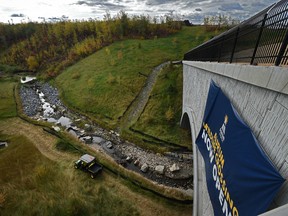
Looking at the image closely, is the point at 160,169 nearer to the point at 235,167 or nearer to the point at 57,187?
the point at 57,187

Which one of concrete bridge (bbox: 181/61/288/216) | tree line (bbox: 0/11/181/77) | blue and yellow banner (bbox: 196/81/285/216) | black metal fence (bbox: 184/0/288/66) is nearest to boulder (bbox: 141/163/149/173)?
blue and yellow banner (bbox: 196/81/285/216)

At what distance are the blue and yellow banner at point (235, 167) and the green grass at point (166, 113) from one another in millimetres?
16719

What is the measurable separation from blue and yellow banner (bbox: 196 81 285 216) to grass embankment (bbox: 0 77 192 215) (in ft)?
35.9

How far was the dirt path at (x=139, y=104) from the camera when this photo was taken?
102 ft

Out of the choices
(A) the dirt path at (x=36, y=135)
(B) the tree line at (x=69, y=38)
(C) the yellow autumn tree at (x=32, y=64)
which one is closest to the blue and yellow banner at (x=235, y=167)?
(A) the dirt path at (x=36, y=135)

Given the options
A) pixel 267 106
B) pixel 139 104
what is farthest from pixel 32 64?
pixel 267 106

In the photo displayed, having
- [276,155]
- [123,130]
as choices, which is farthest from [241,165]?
[123,130]

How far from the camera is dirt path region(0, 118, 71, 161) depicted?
79.0ft

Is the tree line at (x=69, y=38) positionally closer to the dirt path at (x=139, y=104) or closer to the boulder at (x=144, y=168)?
the dirt path at (x=139, y=104)

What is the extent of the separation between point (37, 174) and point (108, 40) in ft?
193

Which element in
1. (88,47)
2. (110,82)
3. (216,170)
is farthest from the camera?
(88,47)

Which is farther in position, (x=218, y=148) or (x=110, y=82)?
(x=110, y=82)

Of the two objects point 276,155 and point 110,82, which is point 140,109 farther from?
point 276,155

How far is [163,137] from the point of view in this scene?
25.8 metres
